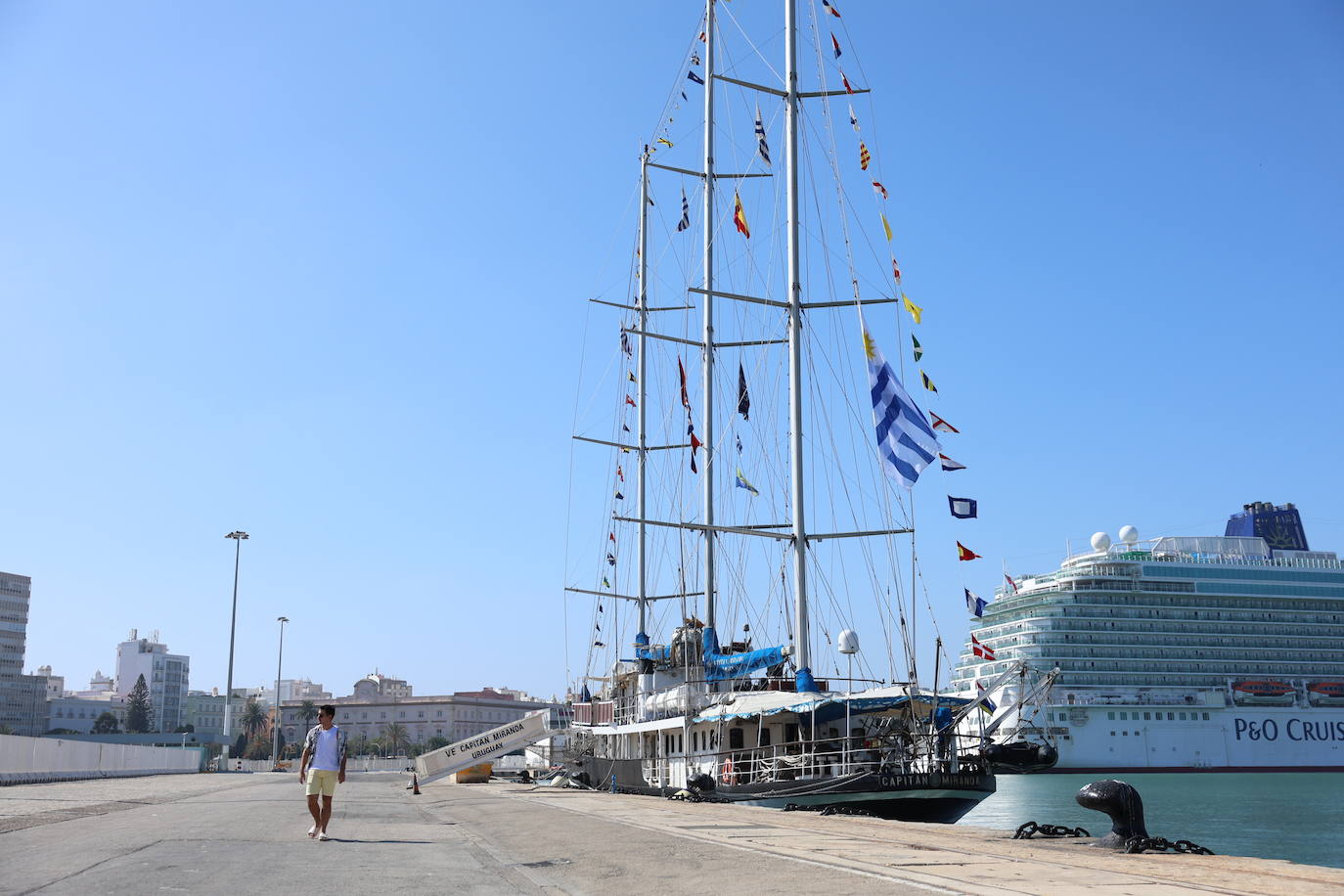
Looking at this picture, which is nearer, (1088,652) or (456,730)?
(1088,652)

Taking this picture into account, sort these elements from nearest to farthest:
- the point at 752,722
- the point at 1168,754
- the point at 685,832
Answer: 1. the point at 685,832
2. the point at 752,722
3. the point at 1168,754

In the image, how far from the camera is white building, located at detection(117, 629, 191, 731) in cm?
18575

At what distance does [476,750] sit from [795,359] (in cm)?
2054

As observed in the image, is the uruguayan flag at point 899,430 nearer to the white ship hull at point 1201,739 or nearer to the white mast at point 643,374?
the white mast at point 643,374

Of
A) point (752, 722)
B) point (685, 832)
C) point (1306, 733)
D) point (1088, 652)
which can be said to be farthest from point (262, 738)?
point (685, 832)

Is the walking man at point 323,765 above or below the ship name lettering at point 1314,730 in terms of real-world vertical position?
above

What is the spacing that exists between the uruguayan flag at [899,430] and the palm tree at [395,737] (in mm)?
136107

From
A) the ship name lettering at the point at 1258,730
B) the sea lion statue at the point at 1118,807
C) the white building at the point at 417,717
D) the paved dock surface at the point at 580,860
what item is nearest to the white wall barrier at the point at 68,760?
the paved dock surface at the point at 580,860

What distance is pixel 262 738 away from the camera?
174375mm

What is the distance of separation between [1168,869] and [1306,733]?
9866 cm

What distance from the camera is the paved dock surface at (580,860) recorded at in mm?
7809

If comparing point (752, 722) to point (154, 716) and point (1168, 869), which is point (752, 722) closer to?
point (1168, 869)

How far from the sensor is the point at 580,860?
391 inches

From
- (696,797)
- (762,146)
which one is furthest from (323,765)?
(762,146)
